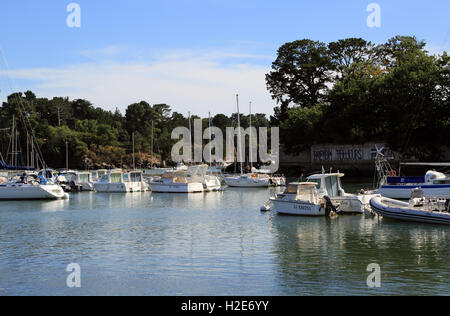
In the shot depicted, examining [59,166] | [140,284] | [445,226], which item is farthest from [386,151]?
[59,166]

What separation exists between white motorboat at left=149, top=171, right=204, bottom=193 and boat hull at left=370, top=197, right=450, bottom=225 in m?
33.5

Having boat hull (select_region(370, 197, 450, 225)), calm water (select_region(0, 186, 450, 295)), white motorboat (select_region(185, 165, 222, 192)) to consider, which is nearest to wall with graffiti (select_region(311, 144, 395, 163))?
white motorboat (select_region(185, 165, 222, 192))

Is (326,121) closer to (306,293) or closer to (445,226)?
(445,226)

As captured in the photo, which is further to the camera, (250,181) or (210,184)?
(250,181)

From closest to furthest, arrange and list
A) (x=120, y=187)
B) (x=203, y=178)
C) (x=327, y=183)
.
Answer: (x=327, y=183) < (x=203, y=178) < (x=120, y=187)

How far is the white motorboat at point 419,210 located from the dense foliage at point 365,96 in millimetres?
42586

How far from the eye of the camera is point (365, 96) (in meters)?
85.3

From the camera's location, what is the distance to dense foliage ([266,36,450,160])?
7862cm

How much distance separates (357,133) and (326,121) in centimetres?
496

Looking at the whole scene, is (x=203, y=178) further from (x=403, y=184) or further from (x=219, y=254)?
(x=219, y=254)

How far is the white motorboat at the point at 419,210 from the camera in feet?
116

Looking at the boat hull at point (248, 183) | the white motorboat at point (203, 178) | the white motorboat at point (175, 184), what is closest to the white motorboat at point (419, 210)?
the white motorboat at point (175, 184)

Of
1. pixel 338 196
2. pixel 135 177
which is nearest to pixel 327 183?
pixel 338 196

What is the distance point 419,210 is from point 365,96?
167 feet
